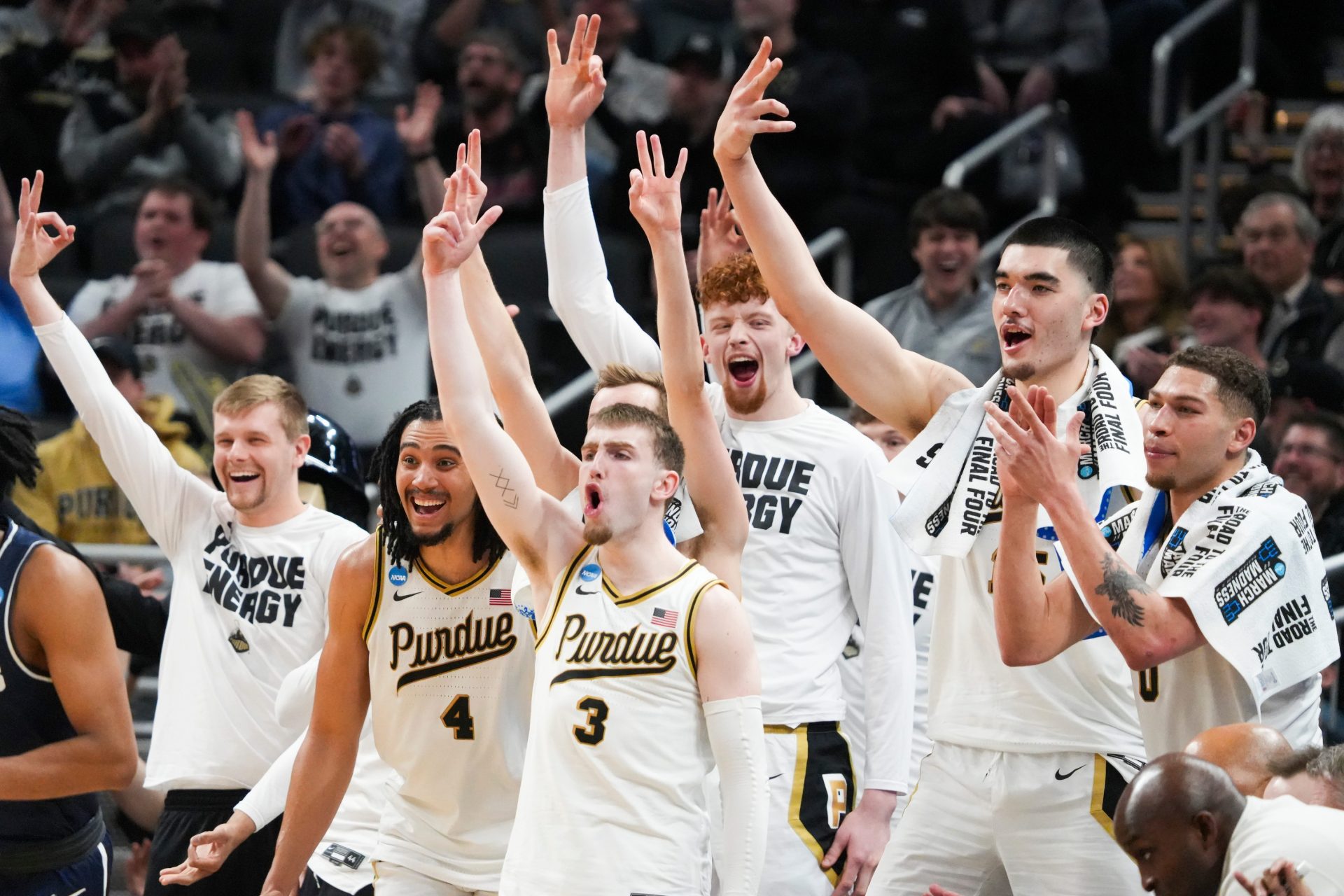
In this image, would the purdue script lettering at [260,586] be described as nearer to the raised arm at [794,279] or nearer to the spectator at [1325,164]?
the raised arm at [794,279]

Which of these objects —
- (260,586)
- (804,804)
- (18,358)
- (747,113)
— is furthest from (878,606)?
(18,358)

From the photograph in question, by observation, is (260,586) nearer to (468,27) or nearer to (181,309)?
(181,309)

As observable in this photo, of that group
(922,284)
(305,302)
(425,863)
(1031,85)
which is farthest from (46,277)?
(425,863)

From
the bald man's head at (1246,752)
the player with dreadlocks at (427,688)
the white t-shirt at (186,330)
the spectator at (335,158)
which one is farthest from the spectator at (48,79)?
the bald man's head at (1246,752)

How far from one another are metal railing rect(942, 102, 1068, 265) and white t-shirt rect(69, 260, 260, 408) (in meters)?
3.35

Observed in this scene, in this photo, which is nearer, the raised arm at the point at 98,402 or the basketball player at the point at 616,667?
the basketball player at the point at 616,667

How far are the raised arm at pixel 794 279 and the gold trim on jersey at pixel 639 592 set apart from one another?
71cm

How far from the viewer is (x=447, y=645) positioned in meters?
4.49

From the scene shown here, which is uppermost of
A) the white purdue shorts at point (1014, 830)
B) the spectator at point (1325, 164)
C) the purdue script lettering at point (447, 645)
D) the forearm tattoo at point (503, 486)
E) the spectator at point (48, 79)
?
the spectator at point (48, 79)

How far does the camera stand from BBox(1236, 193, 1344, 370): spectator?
317 inches

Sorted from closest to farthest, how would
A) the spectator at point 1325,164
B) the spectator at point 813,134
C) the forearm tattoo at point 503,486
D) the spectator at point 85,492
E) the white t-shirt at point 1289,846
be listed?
1. the white t-shirt at point 1289,846
2. the forearm tattoo at point 503,486
3. the spectator at point 85,492
4. the spectator at point 813,134
5. the spectator at point 1325,164

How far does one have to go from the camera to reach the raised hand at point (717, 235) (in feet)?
18.5

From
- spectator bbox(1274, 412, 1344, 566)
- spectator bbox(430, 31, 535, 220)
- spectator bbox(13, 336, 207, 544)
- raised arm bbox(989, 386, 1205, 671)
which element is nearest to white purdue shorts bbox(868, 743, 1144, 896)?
raised arm bbox(989, 386, 1205, 671)

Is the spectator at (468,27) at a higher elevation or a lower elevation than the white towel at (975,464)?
higher
